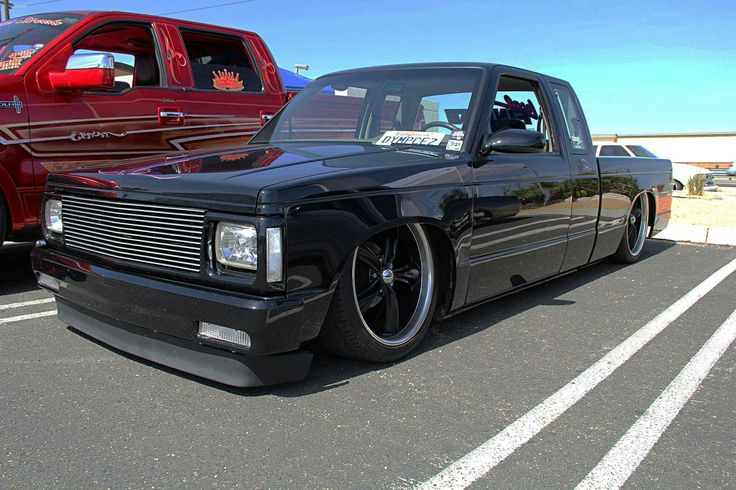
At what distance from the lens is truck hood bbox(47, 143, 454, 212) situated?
2.50 meters

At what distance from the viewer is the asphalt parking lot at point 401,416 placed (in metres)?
2.17

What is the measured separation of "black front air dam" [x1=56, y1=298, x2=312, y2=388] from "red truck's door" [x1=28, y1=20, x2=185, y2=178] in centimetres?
212

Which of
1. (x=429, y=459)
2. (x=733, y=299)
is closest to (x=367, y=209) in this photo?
A: (x=429, y=459)

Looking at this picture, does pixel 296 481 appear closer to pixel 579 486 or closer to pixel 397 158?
pixel 579 486

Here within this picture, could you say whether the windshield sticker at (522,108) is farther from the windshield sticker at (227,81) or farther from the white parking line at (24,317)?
the white parking line at (24,317)

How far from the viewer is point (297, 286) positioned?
8.20 ft

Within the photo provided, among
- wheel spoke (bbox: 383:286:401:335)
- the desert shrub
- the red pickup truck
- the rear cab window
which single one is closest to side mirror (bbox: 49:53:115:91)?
the red pickup truck

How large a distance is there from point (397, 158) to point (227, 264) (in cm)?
116

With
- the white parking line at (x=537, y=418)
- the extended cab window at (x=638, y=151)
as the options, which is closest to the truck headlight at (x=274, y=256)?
the white parking line at (x=537, y=418)

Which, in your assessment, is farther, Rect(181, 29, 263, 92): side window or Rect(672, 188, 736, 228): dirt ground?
Rect(672, 188, 736, 228): dirt ground

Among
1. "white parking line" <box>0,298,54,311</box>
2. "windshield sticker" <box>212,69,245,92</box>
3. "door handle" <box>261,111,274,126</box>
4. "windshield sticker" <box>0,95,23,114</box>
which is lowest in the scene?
"white parking line" <box>0,298,54,311</box>

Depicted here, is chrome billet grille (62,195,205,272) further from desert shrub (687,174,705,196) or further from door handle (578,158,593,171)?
desert shrub (687,174,705,196)

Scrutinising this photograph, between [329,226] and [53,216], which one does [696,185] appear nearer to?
[329,226]

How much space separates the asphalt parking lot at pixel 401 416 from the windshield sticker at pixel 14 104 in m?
1.40
